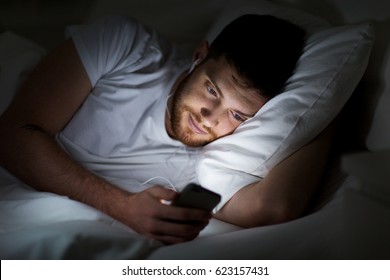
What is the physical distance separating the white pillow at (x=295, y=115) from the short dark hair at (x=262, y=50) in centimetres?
3

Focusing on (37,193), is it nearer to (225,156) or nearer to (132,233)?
(132,233)

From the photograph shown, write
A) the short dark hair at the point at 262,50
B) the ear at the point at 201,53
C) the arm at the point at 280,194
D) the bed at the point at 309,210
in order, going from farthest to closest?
the ear at the point at 201,53 < the short dark hair at the point at 262,50 < the arm at the point at 280,194 < the bed at the point at 309,210

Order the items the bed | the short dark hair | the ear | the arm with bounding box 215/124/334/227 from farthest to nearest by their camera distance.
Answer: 1. the ear
2. the short dark hair
3. the arm with bounding box 215/124/334/227
4. the bed

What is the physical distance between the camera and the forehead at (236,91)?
1034 mm

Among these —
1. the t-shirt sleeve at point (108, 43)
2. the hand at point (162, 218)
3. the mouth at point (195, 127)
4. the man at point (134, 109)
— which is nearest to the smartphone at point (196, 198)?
the hand at point (162, 218)

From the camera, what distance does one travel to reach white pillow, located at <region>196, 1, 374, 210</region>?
96cm

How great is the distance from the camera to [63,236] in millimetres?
728

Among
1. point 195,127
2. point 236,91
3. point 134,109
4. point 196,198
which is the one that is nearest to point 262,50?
point 236,91

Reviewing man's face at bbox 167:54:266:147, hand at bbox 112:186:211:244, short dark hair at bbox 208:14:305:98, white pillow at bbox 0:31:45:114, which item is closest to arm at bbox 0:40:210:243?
hand at bbox 112:186:211:244

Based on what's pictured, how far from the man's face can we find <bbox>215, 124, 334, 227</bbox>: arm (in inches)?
6.5

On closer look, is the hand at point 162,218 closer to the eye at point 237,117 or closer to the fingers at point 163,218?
the fingers at point 163,218

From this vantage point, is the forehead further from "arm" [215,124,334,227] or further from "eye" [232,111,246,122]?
"arm" [215,124,334,227]

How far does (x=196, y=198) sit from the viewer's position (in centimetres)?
76

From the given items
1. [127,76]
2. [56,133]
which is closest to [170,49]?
[127,76]
